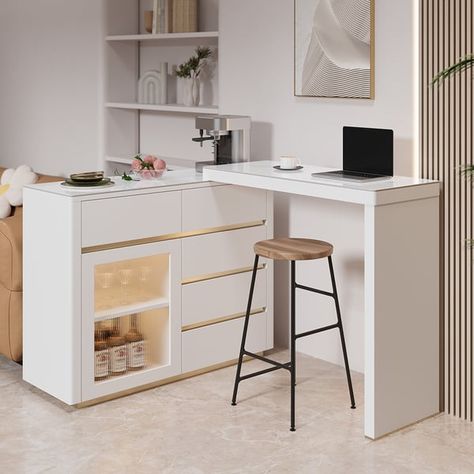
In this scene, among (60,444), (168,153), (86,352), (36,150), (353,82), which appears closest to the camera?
(60,444)

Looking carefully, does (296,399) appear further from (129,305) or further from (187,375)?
(129,305)

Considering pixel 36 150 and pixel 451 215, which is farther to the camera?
pixel 36 150

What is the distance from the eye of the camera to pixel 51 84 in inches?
261

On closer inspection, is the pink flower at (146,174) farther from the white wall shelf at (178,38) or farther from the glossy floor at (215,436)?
the white wall shelf at (178,38)

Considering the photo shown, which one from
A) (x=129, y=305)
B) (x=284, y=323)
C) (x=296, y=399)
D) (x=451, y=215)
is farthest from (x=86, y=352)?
(x=451, y=215)

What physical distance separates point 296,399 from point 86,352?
985 mm

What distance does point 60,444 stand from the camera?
3664mm

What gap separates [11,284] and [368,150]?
1.82 m

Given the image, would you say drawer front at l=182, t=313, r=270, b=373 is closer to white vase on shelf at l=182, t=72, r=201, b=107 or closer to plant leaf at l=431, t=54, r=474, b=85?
white vase on shelf at l=182, t=72, r=201, b=107

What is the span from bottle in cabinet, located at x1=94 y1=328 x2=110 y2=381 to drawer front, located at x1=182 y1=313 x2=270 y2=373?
41 cm

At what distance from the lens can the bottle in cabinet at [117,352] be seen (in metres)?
4.18

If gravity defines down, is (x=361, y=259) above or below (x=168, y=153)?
below

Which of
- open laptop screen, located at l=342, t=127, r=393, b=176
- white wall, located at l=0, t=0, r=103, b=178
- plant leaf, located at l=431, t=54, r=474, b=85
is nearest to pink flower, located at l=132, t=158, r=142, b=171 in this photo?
A: open laptop screen, located at l=342, t=127, r=393, b=176

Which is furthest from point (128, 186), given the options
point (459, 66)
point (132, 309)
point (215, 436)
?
point (459, 66)
